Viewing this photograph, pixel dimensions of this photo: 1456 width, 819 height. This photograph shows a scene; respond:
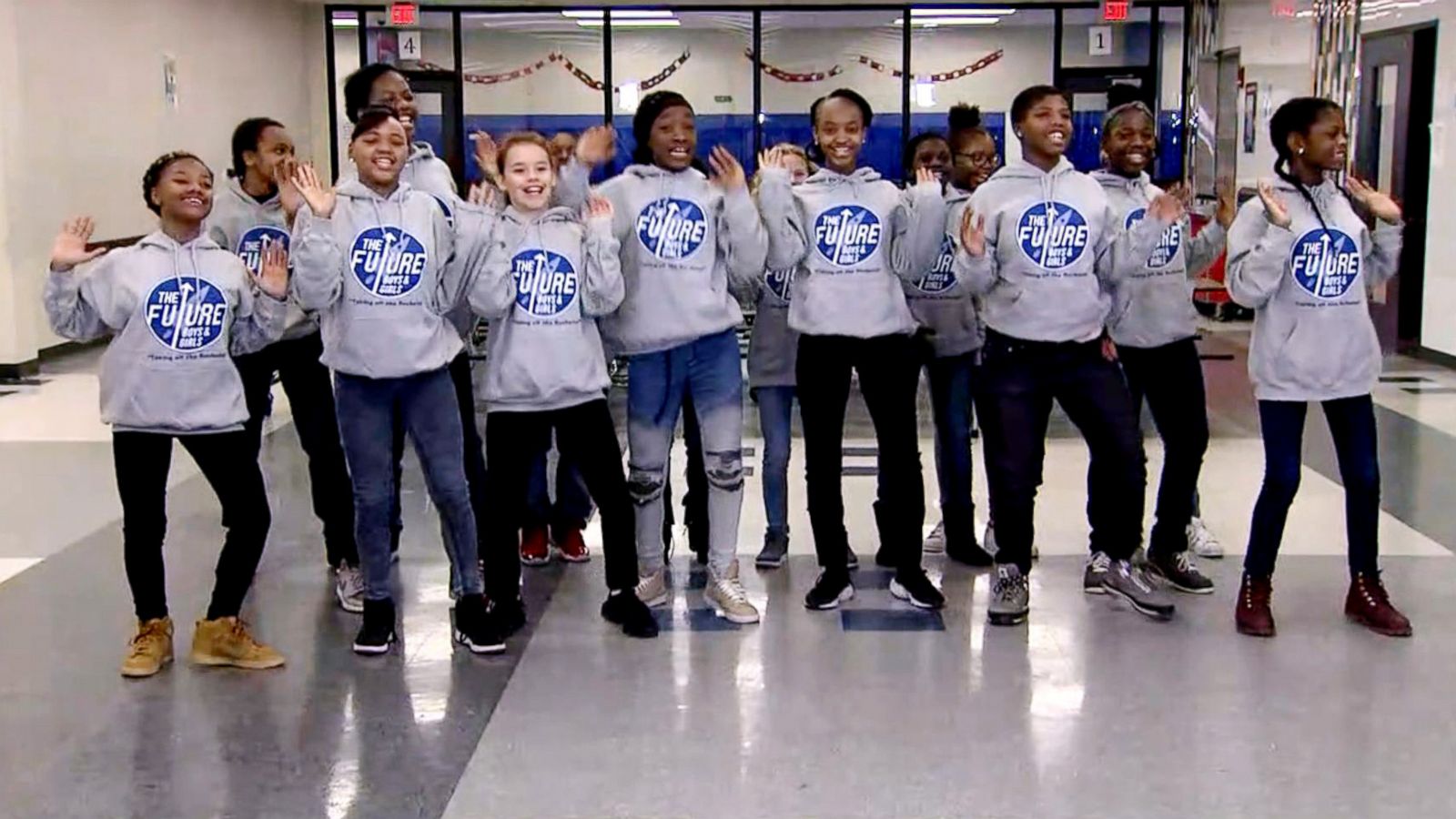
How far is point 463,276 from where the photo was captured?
13.0 ft

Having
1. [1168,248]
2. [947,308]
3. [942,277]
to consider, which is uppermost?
[1168,248]

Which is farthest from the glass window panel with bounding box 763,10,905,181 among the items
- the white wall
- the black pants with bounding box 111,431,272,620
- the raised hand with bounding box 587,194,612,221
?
the black pants with bounding box 111,431,272,620

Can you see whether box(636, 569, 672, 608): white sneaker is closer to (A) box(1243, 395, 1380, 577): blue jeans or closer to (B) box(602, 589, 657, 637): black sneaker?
(B) box(602, 589, 657, 637): black sneaker

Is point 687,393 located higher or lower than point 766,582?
higher

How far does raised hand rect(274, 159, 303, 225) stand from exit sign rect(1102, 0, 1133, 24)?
37.6 feet

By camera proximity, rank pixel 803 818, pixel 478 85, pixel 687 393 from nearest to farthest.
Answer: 1. pixel 803 818
2. pixel 687 393
3. pixel 478 85

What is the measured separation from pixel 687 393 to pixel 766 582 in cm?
73

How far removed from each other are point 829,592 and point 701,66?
Result: 1204cm

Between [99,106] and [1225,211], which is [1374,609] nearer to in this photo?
[1225,211]

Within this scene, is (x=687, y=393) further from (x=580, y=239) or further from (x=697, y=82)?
(x=697, y=82)

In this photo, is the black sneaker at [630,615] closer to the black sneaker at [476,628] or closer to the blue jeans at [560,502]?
the black sneaker at [476,628]

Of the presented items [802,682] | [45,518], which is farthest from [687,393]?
[45,518]

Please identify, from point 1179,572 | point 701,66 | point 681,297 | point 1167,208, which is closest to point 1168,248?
A: point 1167,208

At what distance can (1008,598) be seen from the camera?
4.26 m
